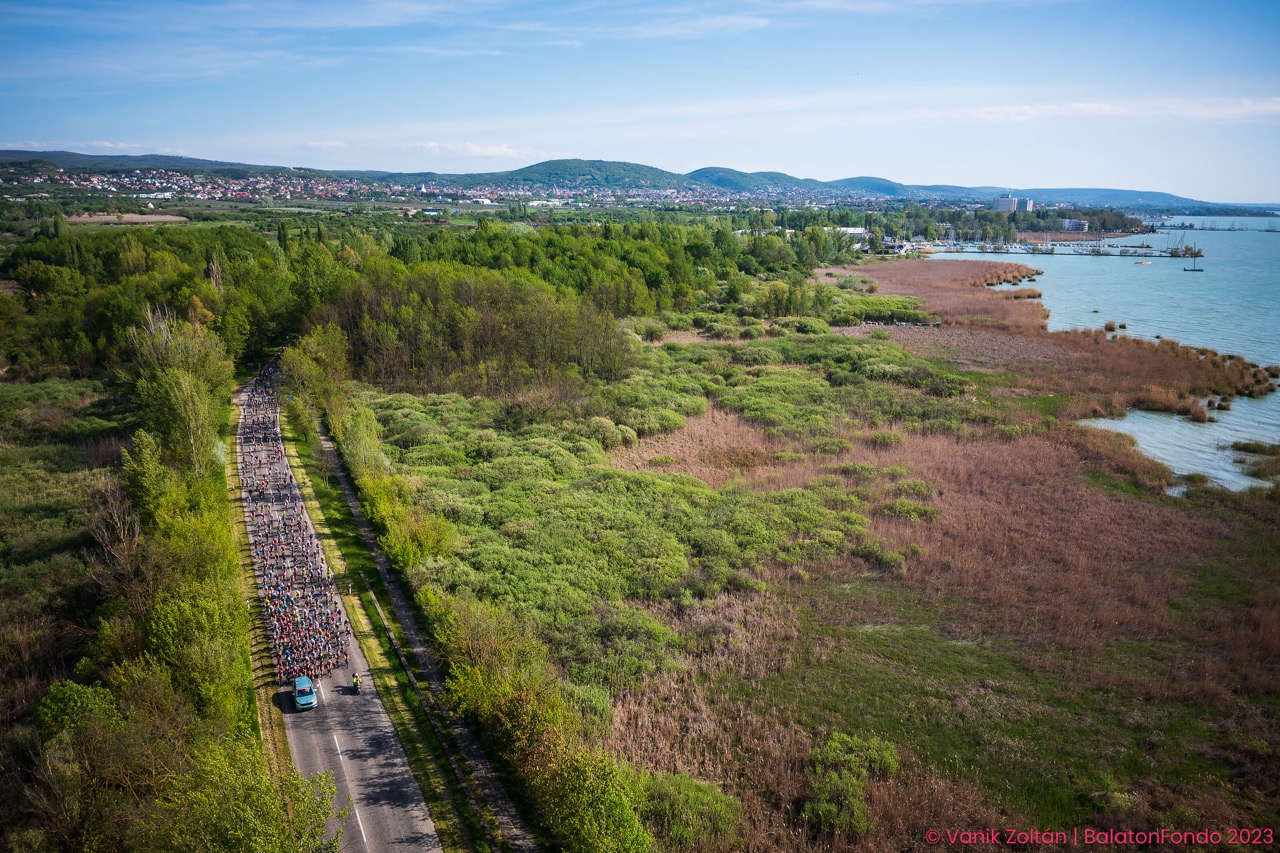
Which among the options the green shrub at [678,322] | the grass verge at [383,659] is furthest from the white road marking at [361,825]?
the green shrub at [678,322]

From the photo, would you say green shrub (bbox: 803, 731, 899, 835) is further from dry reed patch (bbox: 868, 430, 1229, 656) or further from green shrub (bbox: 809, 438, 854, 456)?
green shrub (bbox: 809, 438, 854, 456)

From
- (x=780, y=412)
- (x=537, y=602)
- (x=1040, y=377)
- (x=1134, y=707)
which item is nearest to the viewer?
(x=1134, y=707)

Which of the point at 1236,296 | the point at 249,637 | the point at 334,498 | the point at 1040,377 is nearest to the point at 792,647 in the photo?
the point at 249,637

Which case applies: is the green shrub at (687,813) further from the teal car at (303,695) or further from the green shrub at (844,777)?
the teal car at (303,695)

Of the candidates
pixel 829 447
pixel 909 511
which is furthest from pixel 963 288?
pixel 909 511

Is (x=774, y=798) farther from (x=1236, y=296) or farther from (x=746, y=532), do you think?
(x=1236, y=296)

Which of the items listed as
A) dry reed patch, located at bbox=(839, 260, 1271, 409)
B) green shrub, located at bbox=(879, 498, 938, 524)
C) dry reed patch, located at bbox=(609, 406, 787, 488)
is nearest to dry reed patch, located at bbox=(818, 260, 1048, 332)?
dry reed patch, located at bbox=(839, 260, 1271, 409)

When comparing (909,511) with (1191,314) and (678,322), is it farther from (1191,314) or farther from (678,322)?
(1191,314)
